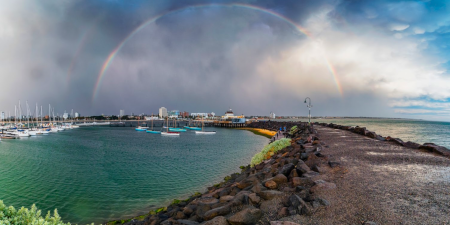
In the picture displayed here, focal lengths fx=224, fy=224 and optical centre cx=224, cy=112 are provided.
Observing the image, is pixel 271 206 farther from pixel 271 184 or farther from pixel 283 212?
pixel 271 184

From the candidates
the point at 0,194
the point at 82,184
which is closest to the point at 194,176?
the point at 82,184

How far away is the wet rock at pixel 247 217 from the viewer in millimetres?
4445

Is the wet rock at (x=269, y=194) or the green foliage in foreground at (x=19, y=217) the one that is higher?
the green foliage in foreground at (x=19, y=217)

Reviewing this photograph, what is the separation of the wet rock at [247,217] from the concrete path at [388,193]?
796 millimetres

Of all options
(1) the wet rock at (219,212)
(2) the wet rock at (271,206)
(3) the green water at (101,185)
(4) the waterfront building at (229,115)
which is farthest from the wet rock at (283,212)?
(4) the waterfront building at (229,115)

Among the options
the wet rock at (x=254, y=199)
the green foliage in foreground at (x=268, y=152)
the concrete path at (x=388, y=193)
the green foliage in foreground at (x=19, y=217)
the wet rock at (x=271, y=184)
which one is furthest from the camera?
the green foliage in foreground at (x=268, y=152)

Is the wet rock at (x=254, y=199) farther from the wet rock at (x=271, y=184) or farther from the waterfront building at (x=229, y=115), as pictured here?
the waterfront building at (x=229, y=115)

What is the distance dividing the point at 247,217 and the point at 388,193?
383cm

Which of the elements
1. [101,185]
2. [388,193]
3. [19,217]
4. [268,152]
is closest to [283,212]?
[388,193]

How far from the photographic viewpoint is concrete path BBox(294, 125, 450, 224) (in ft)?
14.2

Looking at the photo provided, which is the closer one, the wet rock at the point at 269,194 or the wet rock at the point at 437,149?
the wet rock at the point at 269,194

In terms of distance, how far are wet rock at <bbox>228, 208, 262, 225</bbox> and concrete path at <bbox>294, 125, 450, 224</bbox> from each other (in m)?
0.80

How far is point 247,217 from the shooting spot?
177 inches

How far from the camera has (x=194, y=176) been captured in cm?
1814
